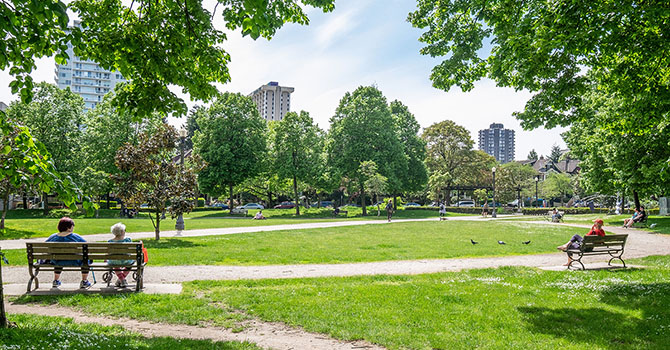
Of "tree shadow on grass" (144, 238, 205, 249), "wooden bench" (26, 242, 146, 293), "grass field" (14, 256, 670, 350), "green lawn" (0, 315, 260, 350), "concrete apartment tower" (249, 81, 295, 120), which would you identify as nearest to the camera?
"green lawn" (0, 315, 260, 350)

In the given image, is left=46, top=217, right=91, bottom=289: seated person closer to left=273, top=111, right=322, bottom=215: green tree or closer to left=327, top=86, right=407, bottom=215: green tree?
left=273, top=111, right=322, bottom=215: green tree

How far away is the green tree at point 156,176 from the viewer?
629 inches

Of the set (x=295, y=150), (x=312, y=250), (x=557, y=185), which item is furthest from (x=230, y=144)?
(x=557, y=185)

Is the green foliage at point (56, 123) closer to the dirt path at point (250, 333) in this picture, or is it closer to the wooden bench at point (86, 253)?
the wooden bench at point (86, 253)

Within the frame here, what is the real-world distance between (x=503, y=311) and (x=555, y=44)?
452 centimetres

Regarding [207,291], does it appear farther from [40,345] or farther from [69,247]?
[40,345]

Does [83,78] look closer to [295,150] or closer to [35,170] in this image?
[295,150]

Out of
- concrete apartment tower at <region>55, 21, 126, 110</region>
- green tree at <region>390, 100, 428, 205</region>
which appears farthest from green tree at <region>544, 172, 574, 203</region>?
concrete apartment tower at <region>55, 21, 126, 110</region>

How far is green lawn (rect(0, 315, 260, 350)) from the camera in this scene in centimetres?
462

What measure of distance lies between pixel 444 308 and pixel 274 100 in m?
196

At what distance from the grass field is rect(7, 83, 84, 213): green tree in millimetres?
35674

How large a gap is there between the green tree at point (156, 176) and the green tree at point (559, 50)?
10.9 m

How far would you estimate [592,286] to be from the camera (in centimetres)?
841

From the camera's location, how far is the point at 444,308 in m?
6.75
